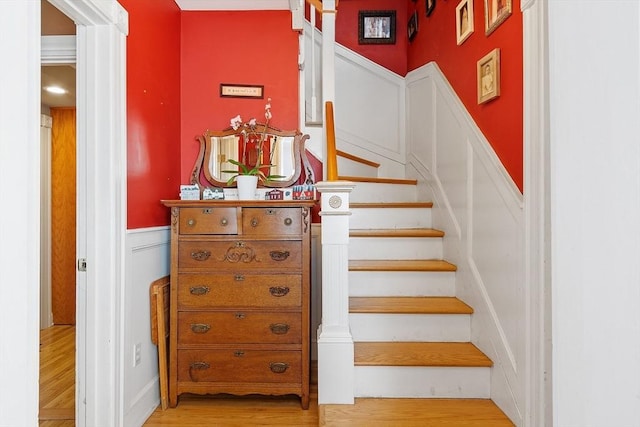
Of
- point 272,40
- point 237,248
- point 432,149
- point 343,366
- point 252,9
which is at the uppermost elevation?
point 252,9

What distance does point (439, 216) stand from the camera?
289 cm

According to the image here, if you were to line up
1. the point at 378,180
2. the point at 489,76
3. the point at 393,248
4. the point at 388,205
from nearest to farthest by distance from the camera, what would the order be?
the point at 489,76
the point at 393,248
the point at 388,205
the point at 378,180

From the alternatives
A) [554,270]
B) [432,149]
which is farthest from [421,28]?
[554,270]

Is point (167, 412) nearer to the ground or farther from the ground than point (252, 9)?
nearer to the ground

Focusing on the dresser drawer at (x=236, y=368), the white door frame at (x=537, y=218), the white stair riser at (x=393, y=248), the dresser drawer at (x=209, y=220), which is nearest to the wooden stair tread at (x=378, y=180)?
the white stair riser at (x=393, y=248)

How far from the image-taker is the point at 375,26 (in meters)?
4.05

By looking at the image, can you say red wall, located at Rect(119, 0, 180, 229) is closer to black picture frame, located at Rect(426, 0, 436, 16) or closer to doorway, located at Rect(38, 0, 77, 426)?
doorway, located at Rect(38, 0, 77, 426)

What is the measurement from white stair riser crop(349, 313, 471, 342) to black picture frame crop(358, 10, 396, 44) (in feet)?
9.69

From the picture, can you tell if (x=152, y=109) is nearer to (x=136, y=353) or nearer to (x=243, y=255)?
(x=243, y=255)

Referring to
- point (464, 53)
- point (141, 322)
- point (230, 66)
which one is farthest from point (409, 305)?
point (230, 66)

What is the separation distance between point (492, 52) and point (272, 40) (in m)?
1.58

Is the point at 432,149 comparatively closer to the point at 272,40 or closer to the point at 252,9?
the point at 272,40

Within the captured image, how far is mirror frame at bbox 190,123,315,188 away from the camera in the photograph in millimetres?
2879

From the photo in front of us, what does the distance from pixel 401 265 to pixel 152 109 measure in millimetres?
1835
